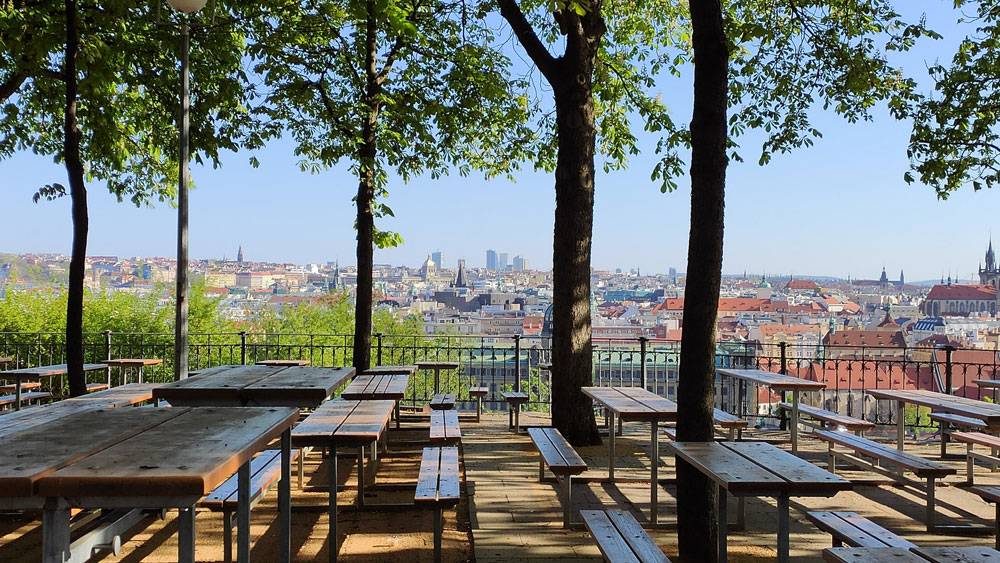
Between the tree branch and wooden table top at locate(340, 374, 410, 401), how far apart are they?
13.2 feet

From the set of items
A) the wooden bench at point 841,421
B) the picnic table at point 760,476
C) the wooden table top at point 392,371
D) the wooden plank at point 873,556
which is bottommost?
the wooden bench at point 841,421

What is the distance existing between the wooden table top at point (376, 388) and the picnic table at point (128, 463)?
144 inches

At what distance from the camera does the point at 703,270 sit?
15.0ft

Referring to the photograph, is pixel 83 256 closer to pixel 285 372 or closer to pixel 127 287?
pixel 285 372

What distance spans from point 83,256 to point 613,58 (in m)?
8.30

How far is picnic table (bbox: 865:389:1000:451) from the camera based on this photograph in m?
6.51

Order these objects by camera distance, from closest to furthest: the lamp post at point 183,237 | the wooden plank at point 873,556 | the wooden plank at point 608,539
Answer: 1. the wooden plank at point 873,556
2. the wooden plank at point 608,539
3. the lamp post at point 183,237

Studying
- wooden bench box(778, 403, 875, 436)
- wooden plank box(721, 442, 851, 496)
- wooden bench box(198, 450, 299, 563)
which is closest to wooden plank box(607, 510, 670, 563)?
wooden plank box(721, 442, 851, 496)

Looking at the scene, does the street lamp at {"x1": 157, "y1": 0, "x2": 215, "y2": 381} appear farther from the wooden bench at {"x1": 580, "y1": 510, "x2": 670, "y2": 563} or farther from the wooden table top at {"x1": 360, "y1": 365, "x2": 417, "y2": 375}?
the wooden bench at {"x1": 580, "y1": 510, "x2": 670, "y2": 563}

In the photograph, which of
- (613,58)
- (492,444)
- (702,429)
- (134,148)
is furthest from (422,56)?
(702,429)

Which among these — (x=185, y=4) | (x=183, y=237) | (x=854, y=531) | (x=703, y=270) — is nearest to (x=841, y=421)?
(x=854, y=531)

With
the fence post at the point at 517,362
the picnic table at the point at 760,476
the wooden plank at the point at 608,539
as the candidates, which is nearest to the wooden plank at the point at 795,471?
the picnic table at the point at 760,476

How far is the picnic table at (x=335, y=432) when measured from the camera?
4812mm

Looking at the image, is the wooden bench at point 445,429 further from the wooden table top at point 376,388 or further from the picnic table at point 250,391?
the picnic table at point 250,391
